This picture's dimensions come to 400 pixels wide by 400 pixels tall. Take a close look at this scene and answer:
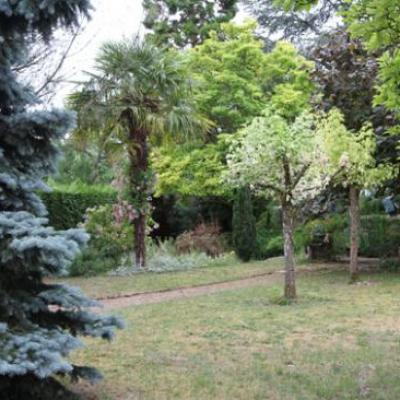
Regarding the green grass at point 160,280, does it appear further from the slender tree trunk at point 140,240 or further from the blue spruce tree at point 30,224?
the blue spruce tree at point 30,224

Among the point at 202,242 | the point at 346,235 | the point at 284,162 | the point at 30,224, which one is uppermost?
the point at 284,162

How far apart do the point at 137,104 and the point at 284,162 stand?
5.90 metres

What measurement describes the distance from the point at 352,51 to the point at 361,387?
9.41 metres

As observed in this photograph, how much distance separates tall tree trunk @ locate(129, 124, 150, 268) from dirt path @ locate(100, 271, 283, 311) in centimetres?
286

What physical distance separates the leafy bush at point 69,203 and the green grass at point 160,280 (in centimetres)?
302

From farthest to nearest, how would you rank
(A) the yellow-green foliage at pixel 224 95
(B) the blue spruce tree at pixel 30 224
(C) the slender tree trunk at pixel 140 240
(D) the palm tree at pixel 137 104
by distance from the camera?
1. (A) the yellow-green foliage at pixel 224 95
2. (C) the slender tree trunk at pixel 140 240
3. (D) the palm tree at pixel 137 104
4. (B) the blue spruce tree at pixel 30 224

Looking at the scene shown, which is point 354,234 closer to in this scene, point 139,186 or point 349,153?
point 349,153

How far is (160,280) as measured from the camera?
13031mm

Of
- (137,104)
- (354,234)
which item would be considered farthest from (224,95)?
(354,234)

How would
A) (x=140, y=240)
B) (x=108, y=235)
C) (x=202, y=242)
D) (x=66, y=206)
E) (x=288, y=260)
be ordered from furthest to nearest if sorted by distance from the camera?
(x=202, y=242), (x=66, y=206), (x=108, y=235), (x=140, y=240), (x=288, y=260)

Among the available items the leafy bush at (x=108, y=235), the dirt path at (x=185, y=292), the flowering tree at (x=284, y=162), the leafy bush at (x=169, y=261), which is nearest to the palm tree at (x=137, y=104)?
the leafy bush at (x=108, y=235)

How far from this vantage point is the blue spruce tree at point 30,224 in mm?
3666

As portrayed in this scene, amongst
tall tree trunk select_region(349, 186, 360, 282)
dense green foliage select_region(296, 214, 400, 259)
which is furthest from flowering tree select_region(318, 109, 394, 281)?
dense green foliage select_region(296, 214, 400, 259)

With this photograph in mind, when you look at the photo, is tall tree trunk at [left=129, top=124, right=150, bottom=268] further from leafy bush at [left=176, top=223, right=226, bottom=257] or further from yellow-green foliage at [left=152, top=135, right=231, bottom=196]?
yellow-green foliage at [left=152, top=135, right=231, bottom=196]
